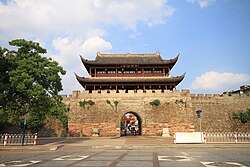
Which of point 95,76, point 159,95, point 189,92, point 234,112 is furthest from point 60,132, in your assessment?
point 234,112

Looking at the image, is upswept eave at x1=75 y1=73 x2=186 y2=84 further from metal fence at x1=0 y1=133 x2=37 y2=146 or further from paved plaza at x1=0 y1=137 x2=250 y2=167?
paved plaza at x1=0 y1=137 x2=250 y2=167

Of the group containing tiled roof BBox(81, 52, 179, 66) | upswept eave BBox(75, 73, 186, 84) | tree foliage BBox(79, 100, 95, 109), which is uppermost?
tiled roof BBox(81, 52, 179, 66)

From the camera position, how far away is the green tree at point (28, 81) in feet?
35.6

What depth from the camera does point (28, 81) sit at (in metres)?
10.6

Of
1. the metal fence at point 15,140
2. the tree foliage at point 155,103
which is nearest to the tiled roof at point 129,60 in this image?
the tree foliage at point 155,103

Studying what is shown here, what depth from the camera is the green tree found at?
1084 centimetres

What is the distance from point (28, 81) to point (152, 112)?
1554 centimetres

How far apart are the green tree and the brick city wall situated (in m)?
9.69

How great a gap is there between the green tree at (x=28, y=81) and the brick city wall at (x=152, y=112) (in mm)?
9694

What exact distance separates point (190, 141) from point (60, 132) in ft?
55.8

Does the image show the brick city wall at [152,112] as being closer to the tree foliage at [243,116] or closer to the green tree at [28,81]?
the tree foliage at [243,116]

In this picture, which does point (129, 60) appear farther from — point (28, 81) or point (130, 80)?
point (28, 81)

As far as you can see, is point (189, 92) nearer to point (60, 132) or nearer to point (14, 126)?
point (60, 132)

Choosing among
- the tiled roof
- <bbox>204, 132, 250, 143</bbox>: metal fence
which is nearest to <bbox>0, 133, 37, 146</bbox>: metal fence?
the tiled roof
